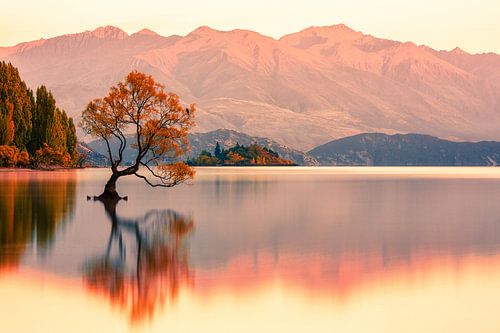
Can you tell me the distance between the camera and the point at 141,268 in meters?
31.4

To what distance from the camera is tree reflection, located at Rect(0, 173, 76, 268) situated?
3797cm

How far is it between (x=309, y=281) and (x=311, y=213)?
36.6m

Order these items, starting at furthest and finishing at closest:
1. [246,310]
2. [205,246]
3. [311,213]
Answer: [311,213] < [205,246] < [246,310]

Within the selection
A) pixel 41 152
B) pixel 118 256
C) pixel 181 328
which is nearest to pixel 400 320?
pixel 181 328

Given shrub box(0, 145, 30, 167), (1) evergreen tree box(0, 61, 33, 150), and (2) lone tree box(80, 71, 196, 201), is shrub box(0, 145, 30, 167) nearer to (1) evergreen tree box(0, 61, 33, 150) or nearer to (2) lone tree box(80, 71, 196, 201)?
(1) evergreen tree box(0, 61, 33, 150)

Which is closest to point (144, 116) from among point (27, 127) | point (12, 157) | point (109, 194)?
point (109, 194)

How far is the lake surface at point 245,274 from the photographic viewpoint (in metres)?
22.5

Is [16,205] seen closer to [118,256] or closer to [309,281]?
[118,256]

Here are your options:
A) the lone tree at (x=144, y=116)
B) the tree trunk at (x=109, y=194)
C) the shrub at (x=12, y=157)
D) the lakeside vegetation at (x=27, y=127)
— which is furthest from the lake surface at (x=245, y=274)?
the lakeside vegetation at (x=27, y=127)

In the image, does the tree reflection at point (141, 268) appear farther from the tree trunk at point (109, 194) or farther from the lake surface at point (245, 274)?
the tree trunk at point (109, 194)

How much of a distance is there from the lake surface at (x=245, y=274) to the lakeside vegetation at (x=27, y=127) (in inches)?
4248

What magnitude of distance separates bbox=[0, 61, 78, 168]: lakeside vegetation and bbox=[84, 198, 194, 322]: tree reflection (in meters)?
118

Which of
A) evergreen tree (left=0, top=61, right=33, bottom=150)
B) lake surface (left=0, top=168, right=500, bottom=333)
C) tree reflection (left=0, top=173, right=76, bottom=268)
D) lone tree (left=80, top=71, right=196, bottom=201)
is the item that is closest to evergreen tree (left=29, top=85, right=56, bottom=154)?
evergreen tree (left=0, top=61, right=33, bottom=150)

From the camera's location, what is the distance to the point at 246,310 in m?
23.8
